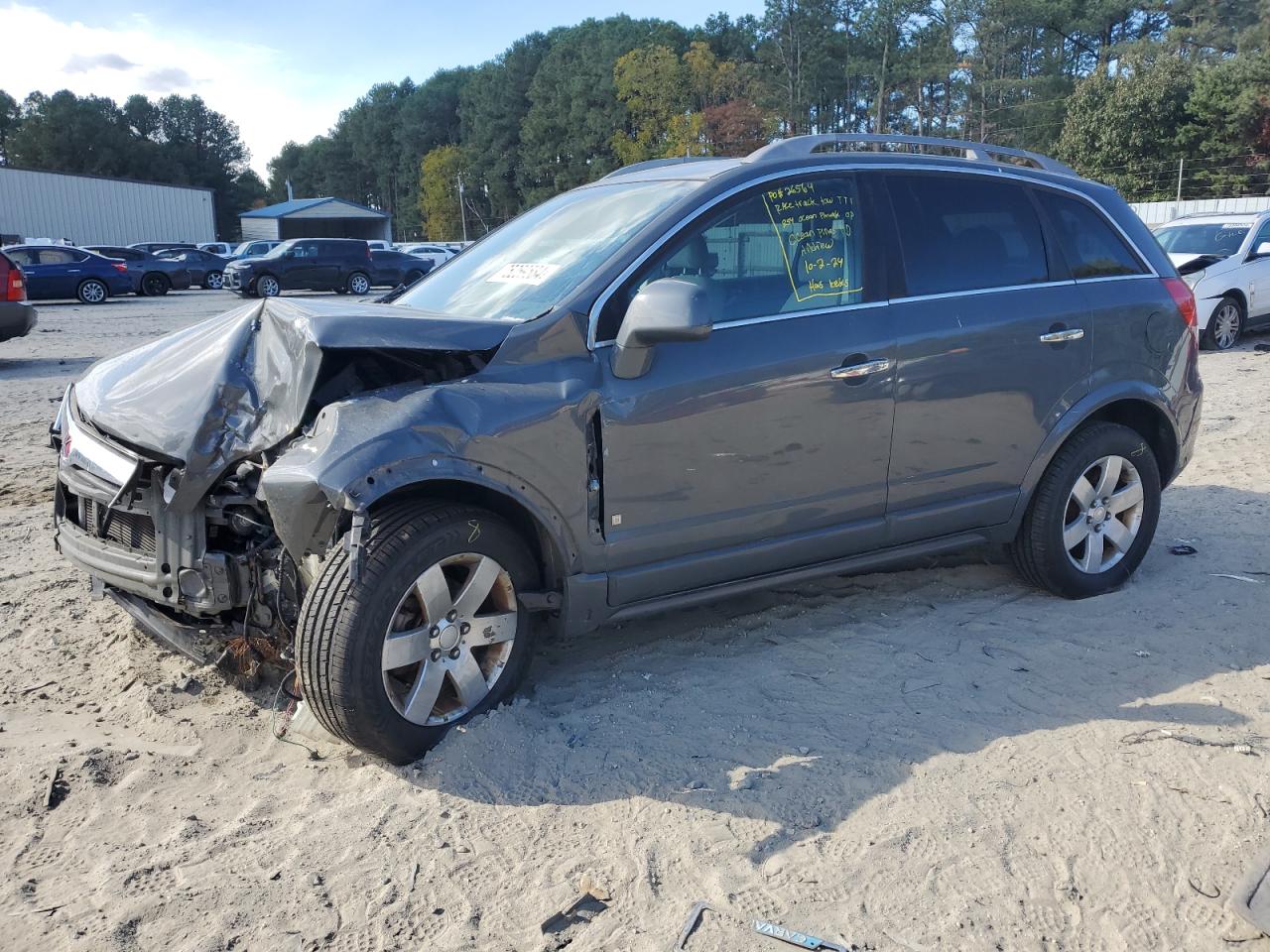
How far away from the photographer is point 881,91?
58531mm

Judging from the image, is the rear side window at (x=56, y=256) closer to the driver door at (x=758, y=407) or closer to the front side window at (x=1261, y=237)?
the front side window at (x=1261, y=237)

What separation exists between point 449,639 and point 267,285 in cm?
2627

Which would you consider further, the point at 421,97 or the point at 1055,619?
the point at 421,97

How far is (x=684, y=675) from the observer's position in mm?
3938

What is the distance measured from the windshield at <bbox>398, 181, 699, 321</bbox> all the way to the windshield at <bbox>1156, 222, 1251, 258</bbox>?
37.3ft

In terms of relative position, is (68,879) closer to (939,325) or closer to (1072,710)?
(1072,710)

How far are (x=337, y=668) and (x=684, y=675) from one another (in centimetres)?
139

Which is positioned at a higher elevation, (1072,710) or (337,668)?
(337,668)

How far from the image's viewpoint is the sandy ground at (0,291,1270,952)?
2.60 m

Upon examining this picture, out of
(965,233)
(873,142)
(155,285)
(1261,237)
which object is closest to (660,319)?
(873,142)

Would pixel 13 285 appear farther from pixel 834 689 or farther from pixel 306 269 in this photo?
pixel 306 269

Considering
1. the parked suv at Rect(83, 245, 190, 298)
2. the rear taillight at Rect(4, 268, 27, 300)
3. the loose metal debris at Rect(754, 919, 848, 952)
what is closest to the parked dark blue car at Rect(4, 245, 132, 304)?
the parked suv at Rect(83, 245, 190, 298)

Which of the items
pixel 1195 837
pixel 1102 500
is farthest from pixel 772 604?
pixel 1195 837

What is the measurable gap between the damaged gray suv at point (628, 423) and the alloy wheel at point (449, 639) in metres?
0.01
